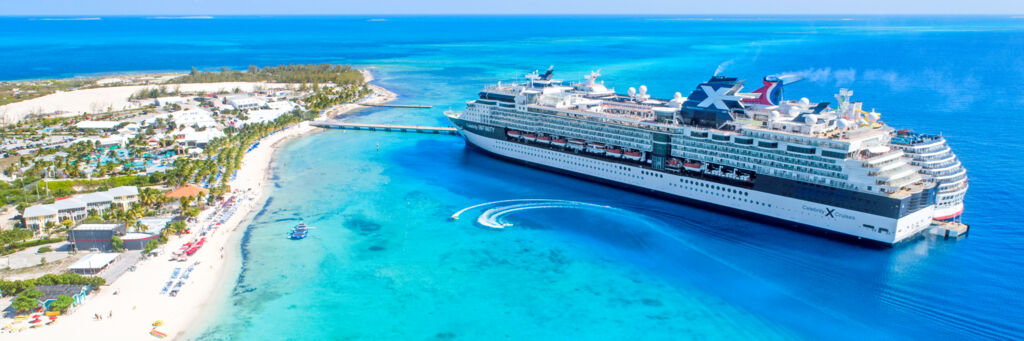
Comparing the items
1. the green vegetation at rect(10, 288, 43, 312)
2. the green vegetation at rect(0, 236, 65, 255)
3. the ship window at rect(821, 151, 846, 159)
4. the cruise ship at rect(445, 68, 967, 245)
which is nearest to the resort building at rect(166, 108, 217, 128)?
the green vegetation at rect(0, 236, 65, 255)

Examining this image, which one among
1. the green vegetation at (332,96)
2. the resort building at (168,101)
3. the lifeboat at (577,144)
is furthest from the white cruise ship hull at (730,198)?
the resort building at (168,101)

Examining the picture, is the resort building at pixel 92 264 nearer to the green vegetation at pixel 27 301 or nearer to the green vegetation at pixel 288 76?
the green vegetation at pixel 27 301

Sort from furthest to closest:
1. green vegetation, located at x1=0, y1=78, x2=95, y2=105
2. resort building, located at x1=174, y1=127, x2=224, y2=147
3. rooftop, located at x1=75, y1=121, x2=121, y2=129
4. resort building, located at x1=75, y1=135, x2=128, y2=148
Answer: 1. green vegetation, located at x1=0, y1=78, x2=95, y2=105
2. rooftop, located at x1=75, y1=121, x2=121, y2=129
3. resort building, located at x1=174, y1=127, x2=224, y2=147
4. resort building, located at x1=75, y1=135, x2=128, y2=148

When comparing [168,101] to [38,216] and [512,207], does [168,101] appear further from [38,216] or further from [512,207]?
[512,207]

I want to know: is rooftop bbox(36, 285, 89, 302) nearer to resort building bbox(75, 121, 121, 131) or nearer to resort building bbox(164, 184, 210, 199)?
resort building bbox(164, 184, 210, 199)

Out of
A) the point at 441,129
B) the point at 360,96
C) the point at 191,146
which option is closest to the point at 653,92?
the point at 441,129

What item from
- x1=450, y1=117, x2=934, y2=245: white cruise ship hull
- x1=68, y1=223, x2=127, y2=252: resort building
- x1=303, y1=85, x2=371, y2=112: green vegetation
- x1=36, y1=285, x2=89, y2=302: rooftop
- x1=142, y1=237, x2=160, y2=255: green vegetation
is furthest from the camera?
x1=303, y1=85, x2=371, y2=112: green vegetation

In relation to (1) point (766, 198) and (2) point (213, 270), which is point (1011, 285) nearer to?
(1) point (766, 198)
